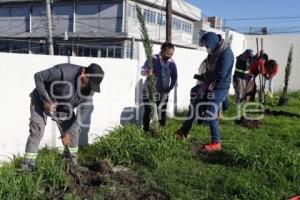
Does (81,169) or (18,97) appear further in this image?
(18,97)

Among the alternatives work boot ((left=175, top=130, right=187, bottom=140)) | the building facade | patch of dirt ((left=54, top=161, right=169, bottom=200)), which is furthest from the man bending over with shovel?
the building facade

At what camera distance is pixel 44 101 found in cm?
507

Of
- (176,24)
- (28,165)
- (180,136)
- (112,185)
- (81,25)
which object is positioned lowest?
(112,185)

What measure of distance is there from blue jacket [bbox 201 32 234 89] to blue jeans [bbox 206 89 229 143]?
0.37ft

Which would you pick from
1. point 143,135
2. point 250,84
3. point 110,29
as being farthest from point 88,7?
point 143,135

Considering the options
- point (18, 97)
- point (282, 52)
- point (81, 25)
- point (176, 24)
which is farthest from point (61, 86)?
point (176, 24)

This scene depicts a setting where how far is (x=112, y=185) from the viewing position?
5109mm

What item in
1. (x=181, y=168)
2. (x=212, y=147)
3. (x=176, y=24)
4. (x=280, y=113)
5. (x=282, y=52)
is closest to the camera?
(x=181, y=168)

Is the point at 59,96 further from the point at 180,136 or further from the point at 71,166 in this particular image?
the point at 180,136

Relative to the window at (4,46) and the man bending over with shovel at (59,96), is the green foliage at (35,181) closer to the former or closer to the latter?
the man bending over with shovel at (59,96)

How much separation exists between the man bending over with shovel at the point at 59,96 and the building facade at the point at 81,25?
85.9ft

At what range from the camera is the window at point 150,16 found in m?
39.4

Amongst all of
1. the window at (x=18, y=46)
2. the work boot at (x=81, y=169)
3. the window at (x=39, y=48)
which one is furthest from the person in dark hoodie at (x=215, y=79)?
the window at (x=18, y=46)

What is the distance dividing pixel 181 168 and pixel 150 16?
1382 inches
